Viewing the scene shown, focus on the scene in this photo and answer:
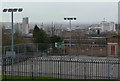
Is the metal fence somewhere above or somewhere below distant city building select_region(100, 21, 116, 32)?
below

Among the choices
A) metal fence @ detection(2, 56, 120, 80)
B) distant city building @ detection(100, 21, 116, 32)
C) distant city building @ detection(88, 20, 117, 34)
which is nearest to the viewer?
metal fence @ detection(2, 56, 120, 80)

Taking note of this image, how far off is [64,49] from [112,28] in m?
16.3

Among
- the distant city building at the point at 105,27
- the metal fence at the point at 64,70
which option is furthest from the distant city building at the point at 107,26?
the metal fence at the point at 64,70

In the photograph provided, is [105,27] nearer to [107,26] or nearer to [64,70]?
[107,26]

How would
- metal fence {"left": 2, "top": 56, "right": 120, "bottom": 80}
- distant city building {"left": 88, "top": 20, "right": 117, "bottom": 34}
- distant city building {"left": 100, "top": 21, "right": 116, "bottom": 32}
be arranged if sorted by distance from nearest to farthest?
metal fence {"left": 2, "top": 56, "right": 120, "bottom": 80}, distant city building {"left": 88, "top": 20, "right": 117, "bottom": 34}, distant city building {"left": 100, "top": 21, "right": 116, "bottom": 32}

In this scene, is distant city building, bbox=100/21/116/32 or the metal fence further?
distant city building, bbox=100/21/116/32

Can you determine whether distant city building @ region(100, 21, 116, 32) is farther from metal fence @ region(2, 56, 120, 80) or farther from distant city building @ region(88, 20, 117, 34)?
metal fence @ region(2, 56, 120, 80)

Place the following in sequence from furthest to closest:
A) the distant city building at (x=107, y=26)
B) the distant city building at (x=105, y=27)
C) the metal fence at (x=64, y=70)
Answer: the distant city building at (x=107, y=26), the distant city building at (x=105, y=27), the metal fence at (x=64, y=70)

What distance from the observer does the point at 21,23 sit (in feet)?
115

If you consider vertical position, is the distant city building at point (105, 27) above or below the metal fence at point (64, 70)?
above

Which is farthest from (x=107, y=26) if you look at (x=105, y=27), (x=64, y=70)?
(x=64, y=70)

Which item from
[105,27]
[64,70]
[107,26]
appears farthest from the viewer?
[105,27]

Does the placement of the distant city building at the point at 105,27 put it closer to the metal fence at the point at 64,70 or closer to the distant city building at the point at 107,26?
the distant city building at the point at 107,26

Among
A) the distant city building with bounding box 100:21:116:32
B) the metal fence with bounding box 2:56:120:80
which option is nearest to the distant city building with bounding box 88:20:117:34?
the distant city building with bounding box 100:21:116:32
